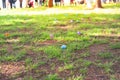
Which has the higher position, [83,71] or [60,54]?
[60,54]

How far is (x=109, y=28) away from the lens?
7.55 metres

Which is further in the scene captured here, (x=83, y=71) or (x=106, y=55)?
(x=106, y=55)

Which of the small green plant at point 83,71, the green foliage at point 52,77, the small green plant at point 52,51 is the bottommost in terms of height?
the green foliage at point 52,77

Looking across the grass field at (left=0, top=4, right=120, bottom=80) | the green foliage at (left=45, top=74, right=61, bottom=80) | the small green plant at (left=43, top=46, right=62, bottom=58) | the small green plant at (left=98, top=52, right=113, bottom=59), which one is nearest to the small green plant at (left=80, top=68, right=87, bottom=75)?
the grass field at (left=0, top=4, right=120, bottom=80)

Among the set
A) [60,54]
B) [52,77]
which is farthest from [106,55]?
[52,77]

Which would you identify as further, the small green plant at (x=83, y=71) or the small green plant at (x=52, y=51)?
the small green plant at (x=52, y=51)

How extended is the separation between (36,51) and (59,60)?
0.67 metres

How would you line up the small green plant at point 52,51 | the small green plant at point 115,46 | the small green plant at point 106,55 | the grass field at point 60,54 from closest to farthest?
the grass field at point 60,54 → the small green plant at point 106,55 → the small green plant at point 52,51 → the small green plant at point 115,46

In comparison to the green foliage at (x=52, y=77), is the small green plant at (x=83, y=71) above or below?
above

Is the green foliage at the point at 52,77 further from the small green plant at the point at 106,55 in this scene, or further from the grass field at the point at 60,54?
the small green plant at the point at 106,55

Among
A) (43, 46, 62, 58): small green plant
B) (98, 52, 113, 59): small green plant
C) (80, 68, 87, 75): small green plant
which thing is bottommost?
(80, 68, 87, 75): small green plant

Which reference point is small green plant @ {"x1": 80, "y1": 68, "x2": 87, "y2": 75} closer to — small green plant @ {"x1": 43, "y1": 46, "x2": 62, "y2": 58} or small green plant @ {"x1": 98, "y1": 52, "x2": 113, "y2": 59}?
small green plant @ {"x1": 98, "y1": 52, "x2": 113, "y2": 59}

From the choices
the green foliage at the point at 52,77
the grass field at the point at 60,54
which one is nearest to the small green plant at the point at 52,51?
the grass field at the point at 60,54

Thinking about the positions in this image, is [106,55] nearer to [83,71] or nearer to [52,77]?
[83,71]
